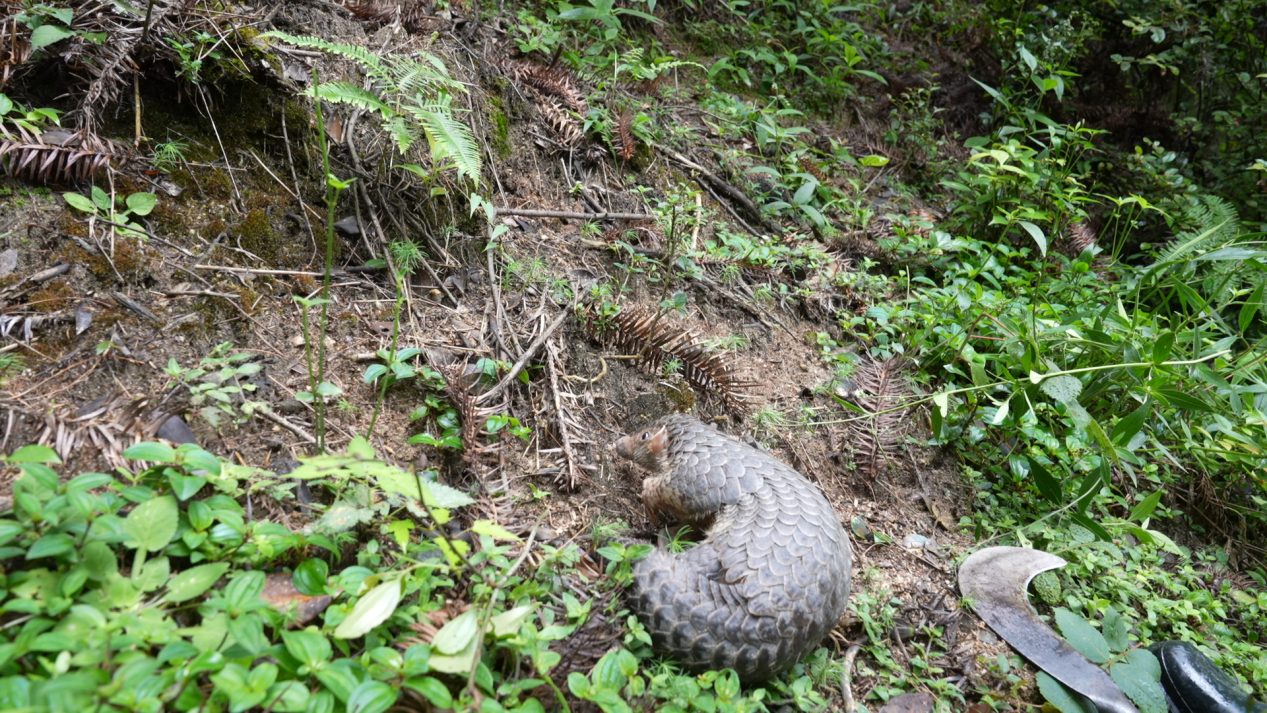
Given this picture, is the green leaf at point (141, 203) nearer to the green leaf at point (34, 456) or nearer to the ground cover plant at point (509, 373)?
the ground cover plant at point (509, 373)

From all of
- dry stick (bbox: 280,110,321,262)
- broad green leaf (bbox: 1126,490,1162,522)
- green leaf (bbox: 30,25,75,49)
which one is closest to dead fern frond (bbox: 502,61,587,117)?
dry stick (bbox: 280,110,321,262)

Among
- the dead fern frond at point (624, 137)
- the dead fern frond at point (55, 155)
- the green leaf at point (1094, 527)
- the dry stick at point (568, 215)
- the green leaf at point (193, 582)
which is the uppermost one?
the dead fern frond at point (55, 155)

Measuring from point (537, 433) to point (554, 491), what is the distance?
28cm

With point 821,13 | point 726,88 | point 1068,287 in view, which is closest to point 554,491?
point 1068,287

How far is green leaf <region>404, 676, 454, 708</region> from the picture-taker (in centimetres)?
163

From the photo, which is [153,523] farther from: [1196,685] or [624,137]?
[1196,685]

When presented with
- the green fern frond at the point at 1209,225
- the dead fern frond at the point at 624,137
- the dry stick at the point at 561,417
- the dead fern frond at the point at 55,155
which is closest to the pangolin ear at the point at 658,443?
the dry stick at the point at 561,417

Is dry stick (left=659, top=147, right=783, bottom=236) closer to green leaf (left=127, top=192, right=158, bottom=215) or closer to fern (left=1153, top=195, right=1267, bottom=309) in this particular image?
fern (left=1153, top=195, right=1267, bottom=309)

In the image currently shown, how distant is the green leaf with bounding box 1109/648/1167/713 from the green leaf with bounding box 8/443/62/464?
3.61m

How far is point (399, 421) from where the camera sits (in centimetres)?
261

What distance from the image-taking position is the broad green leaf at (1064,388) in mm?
3010

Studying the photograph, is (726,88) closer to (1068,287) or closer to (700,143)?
(700,143)

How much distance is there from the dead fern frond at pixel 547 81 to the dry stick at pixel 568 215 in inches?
30.3

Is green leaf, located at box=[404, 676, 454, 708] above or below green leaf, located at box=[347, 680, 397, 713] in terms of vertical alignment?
below
